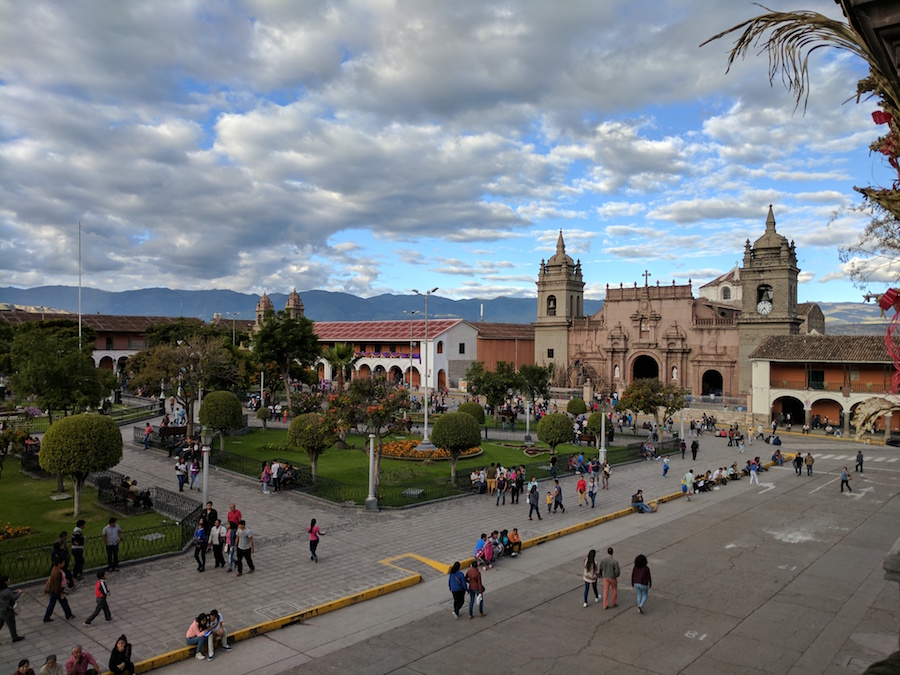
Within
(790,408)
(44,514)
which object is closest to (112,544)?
(44,514)

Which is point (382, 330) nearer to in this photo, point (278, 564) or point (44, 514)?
point (44, 514)

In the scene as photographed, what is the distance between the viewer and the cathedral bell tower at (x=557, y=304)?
2675 inches

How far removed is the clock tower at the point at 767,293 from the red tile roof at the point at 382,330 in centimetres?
2823

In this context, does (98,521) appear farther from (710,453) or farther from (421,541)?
(710,453)

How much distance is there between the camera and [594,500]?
2164 centimetres

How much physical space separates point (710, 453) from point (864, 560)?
1915cm

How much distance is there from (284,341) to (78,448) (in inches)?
821

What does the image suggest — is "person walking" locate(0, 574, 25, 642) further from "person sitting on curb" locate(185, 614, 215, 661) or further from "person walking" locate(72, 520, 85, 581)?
"person sitting on curb" locate(185, 614, 215, 661)

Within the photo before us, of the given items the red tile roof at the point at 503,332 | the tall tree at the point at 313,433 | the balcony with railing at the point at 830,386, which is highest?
the red tile roof at the point at 503,332

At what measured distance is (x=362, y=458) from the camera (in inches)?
1165

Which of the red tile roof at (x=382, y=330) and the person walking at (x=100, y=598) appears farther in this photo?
the red tile roof at (x=382, y=330)

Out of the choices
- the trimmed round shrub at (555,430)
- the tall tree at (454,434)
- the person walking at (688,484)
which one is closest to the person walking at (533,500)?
the tall tree at (454,434)

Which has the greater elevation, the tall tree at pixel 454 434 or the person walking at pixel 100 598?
the tall tree at pixel 454 434

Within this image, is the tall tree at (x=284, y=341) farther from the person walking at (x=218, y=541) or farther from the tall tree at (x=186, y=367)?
the person walking at (x=218, y=541)
